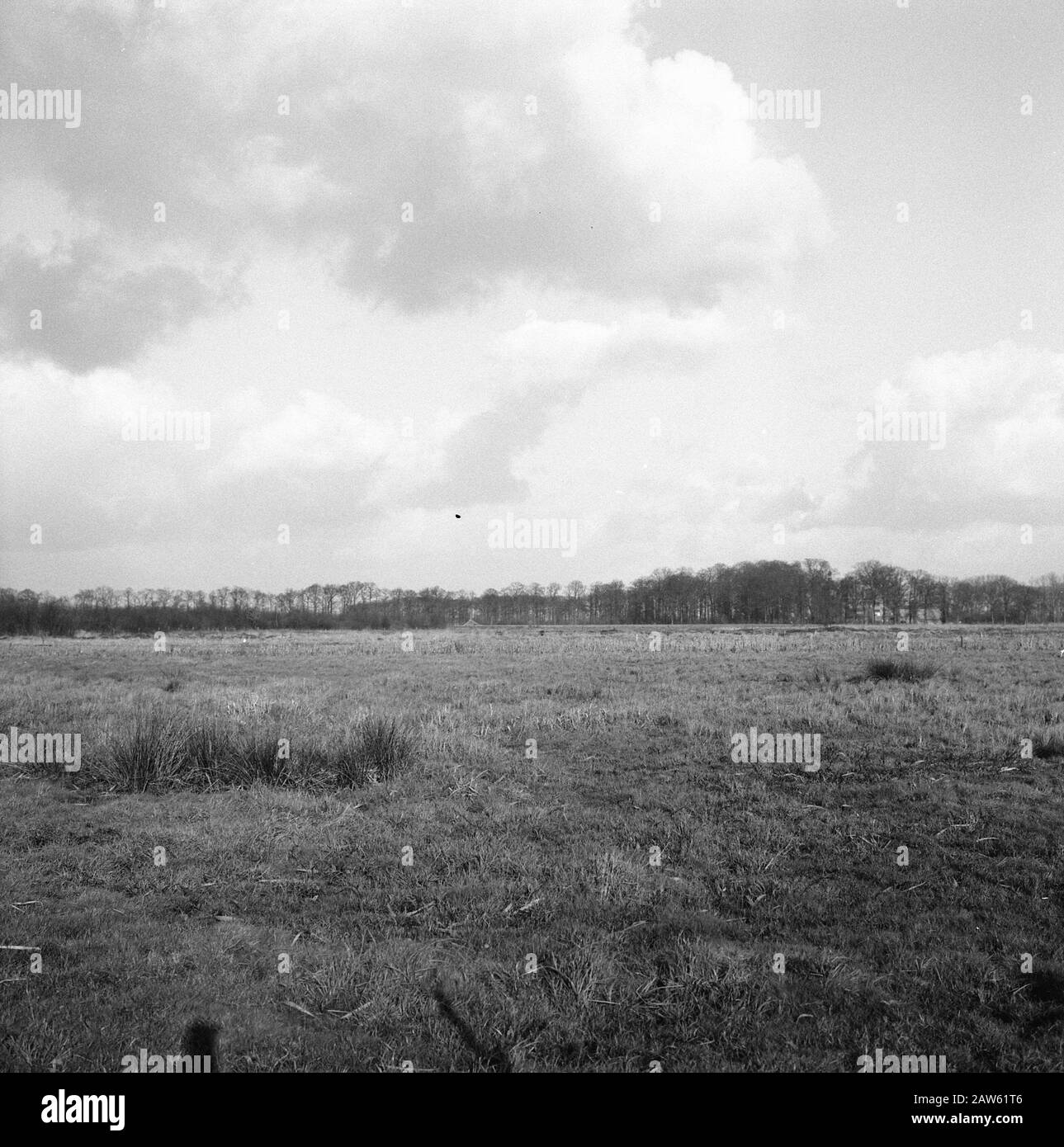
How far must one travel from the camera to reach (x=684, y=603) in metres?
133

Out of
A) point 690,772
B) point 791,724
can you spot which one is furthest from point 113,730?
point 791,724

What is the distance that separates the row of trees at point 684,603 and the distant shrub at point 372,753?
92847 mm

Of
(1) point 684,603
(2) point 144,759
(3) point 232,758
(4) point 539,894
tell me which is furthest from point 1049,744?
(1) point 684,603

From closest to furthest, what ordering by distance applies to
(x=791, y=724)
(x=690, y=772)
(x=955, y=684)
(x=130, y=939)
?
1. (x=130, y=939)
2. (x=690, y=772)
3. (x=791, y=724)
4. (x=955, y=684)

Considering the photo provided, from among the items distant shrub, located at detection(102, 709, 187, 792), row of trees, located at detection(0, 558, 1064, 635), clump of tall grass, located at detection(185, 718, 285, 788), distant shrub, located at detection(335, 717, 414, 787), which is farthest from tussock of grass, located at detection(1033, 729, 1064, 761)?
row of trees, located at detection(0, 558, 1064, 635)

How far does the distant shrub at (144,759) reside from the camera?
11.4m

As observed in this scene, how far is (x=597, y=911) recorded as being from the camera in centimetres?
655

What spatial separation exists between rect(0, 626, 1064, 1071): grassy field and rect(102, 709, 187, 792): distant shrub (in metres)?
0.05

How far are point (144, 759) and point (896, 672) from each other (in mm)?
20667

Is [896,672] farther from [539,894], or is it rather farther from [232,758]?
[232,758]
